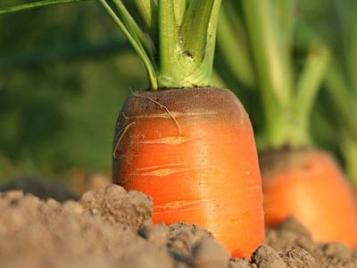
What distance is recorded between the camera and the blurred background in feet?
17.0

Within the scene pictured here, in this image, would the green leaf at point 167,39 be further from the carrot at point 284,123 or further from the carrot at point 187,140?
the carrot at point 284,123

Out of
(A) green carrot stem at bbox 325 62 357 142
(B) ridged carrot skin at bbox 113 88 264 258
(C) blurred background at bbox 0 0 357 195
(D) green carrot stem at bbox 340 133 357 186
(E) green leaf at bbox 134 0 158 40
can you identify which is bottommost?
(C) blurred background at bbox 0 0 357 195

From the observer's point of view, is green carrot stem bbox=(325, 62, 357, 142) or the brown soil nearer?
the brown soil

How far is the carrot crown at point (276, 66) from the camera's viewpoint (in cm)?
330

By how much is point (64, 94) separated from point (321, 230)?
2.73 meters

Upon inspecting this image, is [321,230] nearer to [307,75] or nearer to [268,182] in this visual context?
[268,182]

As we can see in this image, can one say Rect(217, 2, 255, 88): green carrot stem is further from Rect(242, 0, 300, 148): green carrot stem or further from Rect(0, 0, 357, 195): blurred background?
Rect(0, 0, 357, 195): blurred background

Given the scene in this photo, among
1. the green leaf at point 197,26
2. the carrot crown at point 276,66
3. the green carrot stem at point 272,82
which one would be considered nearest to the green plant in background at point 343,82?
the carrot crown at point 276,66

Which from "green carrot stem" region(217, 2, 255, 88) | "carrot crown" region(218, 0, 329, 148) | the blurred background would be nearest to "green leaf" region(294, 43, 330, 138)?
"carrot crown" region(218, 0, 329, 148)

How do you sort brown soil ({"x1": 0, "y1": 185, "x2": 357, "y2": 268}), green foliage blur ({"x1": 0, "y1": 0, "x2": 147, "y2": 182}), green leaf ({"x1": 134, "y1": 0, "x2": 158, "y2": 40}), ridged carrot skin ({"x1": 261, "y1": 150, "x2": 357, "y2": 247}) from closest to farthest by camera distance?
brown soil ({"x1": 0, "y1": 185, "x2": 357, "y2": 268}), green leaf ({"x1": 134, "y1": 0, "x2": 158, "y2": 40}), ridged carrot skin ({"x1": 261, "y1": 150, "x2": 357, "y2": 247}), green foliage blur ({"x1": 0, "y1": 0, "x2": 147, "y2": 182})

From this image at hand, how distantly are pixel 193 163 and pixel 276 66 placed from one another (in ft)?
4.52

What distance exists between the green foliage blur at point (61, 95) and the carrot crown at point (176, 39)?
2.90 m

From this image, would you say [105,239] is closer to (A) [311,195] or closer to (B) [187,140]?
(B) [187,140]

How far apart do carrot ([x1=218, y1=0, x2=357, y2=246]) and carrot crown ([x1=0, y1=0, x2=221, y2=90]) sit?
1019 mm
